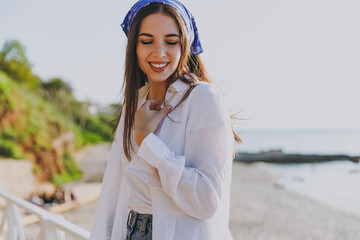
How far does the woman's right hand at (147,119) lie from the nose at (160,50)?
17 cm

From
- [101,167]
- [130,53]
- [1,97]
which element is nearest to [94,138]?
[101,167]

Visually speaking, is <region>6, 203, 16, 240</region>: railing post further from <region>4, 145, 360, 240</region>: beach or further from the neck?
<region>4, 145, 360, 240</region>: beach

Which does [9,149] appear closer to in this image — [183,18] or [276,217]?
[276,217]

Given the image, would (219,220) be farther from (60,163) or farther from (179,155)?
(60,163)

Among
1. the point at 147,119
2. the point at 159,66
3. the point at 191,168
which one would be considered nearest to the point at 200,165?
the point at 191,168

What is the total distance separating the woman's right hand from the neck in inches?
3.9

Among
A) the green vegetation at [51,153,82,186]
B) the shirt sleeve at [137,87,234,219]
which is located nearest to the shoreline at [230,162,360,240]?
the green vegetation at [51,153,82,186]

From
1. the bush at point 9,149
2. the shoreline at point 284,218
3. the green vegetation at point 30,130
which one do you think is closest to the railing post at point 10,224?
the green vegetation at point 30,130

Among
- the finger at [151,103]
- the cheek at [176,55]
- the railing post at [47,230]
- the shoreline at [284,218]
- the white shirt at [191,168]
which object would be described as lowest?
the shoreline at [284,218]

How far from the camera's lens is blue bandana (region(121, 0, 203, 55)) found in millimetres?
1040

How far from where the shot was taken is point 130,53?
1.17 m

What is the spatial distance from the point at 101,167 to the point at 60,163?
531 cm

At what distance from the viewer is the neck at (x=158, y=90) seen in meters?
1.24

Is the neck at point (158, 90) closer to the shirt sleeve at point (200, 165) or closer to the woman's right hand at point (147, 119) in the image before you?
the woman's right hand at point (147, 119)
